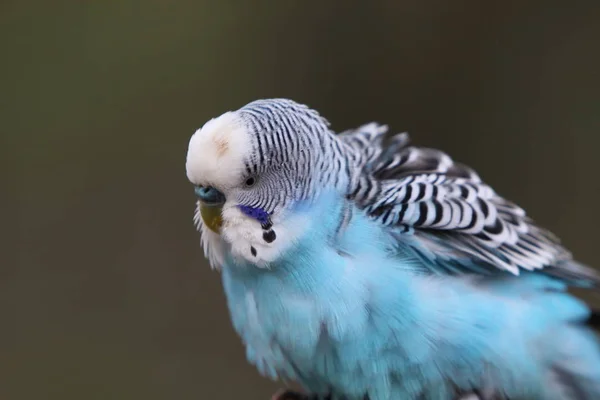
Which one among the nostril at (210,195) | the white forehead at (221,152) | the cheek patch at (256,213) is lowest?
the cheek patch at (256,213)

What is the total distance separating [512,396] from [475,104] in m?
1.92

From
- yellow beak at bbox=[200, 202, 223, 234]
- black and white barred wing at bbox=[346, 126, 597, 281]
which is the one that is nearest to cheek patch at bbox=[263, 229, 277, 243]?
yellow beak at bbox=[200, 202, 223, 234]

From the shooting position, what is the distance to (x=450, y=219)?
159 cm

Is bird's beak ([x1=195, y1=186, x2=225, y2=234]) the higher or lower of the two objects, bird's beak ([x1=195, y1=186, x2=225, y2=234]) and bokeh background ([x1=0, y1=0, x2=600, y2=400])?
the higher

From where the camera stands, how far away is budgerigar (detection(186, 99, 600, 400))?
56.8 inches

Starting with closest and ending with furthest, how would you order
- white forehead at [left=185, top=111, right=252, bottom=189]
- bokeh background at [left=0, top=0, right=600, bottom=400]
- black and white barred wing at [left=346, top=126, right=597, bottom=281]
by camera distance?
white forehead at [left=185, top=111, right=252, bottom=189] → black and white barred wing at [left=346, top=126, right=597, bottom=281] → bokeh background at [left=0, top=0, right=600, bottom=400]

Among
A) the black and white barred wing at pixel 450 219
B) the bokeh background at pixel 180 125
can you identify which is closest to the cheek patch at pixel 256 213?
the black and white barred wing at pixel 450 219

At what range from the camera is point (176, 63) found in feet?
10.8

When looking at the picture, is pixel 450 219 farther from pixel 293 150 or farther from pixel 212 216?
pixel 212 216

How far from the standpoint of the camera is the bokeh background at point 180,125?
3172 millimetres

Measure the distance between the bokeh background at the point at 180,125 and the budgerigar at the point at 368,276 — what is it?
1.60m

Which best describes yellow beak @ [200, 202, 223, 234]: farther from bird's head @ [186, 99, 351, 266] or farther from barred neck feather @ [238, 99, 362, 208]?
barred neck feather @ [238, 99, 362, 208]

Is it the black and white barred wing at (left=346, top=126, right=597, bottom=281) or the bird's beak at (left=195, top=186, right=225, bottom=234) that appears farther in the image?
the black and white barred wing at (left=346, top=126, right=597, bottom=281)

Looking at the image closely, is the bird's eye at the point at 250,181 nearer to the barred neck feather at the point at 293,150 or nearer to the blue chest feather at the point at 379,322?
the barred neck feather at the point at 293,150
